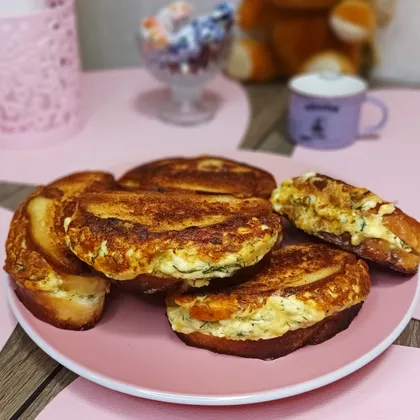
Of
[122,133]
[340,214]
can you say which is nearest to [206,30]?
[122,133]

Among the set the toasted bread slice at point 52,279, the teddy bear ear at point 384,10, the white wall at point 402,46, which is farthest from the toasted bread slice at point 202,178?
the white wall at point 402,46

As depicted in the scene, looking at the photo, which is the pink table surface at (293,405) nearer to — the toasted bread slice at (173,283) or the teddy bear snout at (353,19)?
the toasted bread slice at (173,283)

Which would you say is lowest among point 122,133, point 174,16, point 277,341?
point 122,133

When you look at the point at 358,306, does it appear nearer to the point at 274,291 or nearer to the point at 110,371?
the point at 274,291

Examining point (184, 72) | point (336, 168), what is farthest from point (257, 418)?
point (184, 72)

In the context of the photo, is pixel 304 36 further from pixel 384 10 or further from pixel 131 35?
pixel 131 35

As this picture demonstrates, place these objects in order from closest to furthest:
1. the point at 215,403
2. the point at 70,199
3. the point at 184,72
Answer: the point at 215,403 → the point at 70,199 → the point at 184,72

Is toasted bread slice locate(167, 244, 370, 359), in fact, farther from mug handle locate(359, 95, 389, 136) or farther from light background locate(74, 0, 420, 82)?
light background locate(74, 0, 420, 82)
